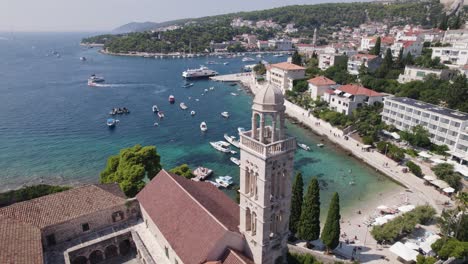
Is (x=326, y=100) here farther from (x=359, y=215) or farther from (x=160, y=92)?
(x=160, y=92)

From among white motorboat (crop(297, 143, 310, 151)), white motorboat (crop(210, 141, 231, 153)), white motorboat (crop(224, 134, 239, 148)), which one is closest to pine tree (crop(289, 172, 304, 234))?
white motorboat (crop(210, 141, 231, 153))

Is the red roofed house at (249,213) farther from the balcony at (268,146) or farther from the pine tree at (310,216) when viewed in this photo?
the pine tree at (310,216)

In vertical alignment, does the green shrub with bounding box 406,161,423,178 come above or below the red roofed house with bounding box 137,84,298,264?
below

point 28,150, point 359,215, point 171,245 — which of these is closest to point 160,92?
point 28,150

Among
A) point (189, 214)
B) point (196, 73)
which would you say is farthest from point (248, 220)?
point (196, 73)

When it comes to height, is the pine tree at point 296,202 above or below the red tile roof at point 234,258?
below

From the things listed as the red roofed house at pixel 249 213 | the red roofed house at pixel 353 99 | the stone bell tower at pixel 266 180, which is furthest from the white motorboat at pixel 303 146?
the stone bell tower at pixel 266 180

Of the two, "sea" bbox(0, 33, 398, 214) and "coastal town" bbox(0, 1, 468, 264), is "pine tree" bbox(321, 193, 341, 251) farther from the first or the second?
"sea" bbox(0, 33, 398, 214)
